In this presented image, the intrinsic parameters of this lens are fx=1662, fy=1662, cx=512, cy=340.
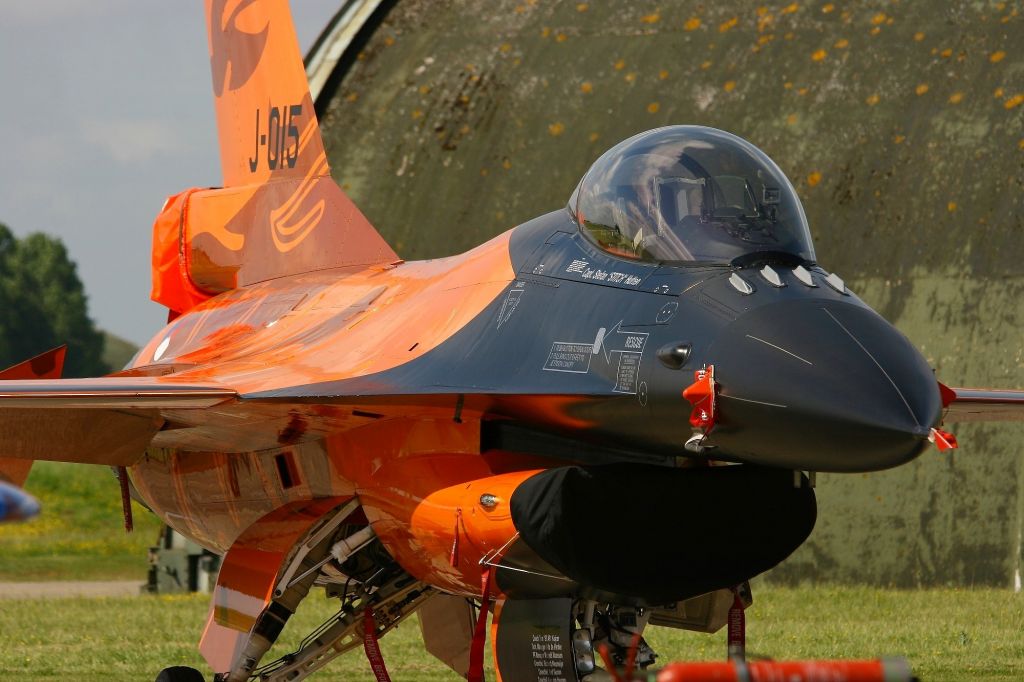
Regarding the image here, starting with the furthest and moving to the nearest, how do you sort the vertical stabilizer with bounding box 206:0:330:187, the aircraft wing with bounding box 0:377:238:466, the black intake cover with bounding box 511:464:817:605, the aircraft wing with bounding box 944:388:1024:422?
the vertical stabilizer with bounding box 206:0:330:187, the aircraft wing with bounding box 944:388:1024:422, the aircraft wing with bounding box 0:377:238:466, the black intake cover with bounding box 511:464:817:605

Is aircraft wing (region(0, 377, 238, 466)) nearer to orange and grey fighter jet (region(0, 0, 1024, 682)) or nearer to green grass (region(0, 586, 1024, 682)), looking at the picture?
orange and grey fighter jet (region(0, 0, 1024, 682))

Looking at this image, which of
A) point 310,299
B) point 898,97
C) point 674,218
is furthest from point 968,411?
point 898,97

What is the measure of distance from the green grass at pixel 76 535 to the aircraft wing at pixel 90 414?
1713 centimetres

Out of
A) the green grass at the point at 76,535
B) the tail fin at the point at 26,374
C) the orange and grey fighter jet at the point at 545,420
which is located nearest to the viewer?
the orange and grey fighter jet at the point at 545,420

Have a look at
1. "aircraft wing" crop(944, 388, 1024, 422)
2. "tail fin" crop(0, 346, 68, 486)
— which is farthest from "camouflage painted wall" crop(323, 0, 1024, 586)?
"tail fin" crop(0, 346, 68, 486)

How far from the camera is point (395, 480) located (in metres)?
8.82

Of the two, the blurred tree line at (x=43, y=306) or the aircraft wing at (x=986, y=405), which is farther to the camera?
the blurred tree line at (x=43, y=306)

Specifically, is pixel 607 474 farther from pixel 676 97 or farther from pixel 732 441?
pixel 676 97

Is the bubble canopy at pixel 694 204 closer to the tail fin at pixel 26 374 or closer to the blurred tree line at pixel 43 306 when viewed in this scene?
the tail fin at pixel 26 374

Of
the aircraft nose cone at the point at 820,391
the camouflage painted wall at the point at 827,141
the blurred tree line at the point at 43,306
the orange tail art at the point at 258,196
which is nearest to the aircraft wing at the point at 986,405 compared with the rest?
the aircraft nose cone at the point at 820,391

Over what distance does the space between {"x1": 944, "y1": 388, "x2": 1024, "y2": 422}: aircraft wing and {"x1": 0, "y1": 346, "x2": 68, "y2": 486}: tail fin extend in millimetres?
5529

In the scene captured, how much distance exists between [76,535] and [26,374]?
2220cm

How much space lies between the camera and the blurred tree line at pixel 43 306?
382 ft

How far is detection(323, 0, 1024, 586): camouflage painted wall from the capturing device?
16703 mm
